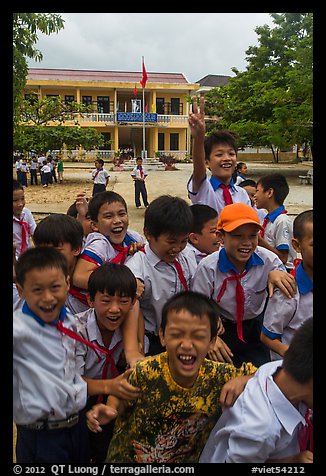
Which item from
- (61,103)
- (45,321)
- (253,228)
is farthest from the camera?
(61,103)

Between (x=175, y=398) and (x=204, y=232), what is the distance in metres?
1.18

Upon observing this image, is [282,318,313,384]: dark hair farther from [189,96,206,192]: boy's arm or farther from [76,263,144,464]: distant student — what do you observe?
[189,96,206,192]: boy's arm

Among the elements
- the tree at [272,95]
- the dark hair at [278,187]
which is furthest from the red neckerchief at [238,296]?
the tree at [272,95]

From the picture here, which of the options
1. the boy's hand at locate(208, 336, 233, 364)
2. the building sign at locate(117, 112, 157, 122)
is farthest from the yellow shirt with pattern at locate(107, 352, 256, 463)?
the building sign at locate(117, 112, 157, 122)

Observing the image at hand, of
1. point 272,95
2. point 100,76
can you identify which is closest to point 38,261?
point 272,95

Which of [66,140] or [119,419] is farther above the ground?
[66,140]

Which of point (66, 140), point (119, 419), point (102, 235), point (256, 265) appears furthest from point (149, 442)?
point (66, 140)

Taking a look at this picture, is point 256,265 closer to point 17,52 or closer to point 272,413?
point 272,413

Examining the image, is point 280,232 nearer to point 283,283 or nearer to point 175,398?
point 283,283

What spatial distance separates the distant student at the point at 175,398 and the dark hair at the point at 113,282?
32 cm

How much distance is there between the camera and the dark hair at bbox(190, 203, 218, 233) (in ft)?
8.36
